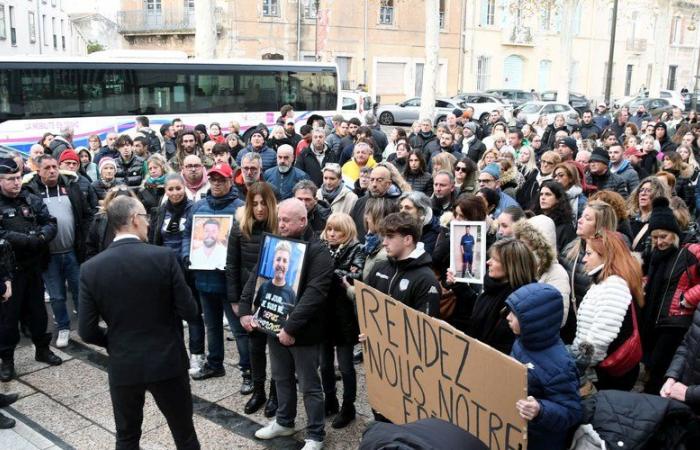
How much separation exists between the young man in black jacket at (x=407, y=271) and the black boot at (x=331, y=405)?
47.3 inches

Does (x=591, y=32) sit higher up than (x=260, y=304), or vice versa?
(x=591, y=32)

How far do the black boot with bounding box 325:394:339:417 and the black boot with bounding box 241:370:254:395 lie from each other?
Answer: 2.41 feet

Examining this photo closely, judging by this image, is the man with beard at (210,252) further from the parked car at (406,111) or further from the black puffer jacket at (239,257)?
the parked car at (406,111)

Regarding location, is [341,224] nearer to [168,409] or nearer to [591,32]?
[168,409]

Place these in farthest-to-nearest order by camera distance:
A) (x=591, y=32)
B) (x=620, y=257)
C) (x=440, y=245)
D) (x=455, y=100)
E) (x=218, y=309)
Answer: (x=591, y=32) → (x=455, y=100) → (x=218, y=309) → (x=440, y=245) → (x=620, y=257)

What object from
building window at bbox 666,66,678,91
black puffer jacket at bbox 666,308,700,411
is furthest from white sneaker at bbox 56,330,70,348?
building window at bbox 666,66,678,91

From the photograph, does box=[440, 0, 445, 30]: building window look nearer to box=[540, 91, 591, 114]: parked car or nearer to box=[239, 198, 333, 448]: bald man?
box=[540, 91, 591, 114]: parked car

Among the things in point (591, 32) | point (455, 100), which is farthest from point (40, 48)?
point (591, 32)

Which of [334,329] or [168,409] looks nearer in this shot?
[168,409]

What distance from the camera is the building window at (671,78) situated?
55781mm

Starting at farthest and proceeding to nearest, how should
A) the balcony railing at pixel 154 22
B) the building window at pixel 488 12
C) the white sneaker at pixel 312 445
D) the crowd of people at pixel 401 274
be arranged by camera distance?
the building window at pixel 488 12
the balcony railing at pixel 154 22
the white sneaker at pixel 312 445
the crowd of people at pixel 401 274

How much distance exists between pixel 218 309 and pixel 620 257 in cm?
319

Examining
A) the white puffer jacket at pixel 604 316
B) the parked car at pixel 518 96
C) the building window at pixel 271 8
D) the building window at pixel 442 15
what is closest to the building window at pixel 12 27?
the building window at pixel 271 8

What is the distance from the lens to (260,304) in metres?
4.38
